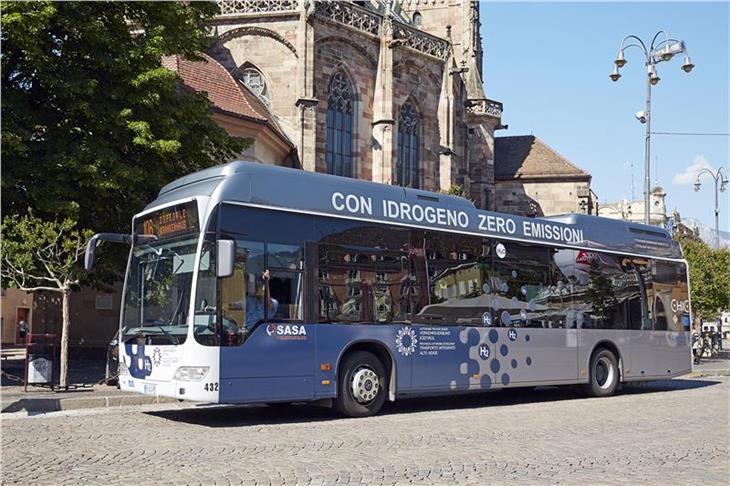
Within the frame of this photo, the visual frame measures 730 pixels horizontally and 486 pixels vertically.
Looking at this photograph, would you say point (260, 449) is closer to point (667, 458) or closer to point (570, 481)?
point (570, 481)

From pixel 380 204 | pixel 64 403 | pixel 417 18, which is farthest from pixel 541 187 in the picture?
pixel 64 403

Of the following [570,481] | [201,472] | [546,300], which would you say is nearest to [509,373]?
[546,300]

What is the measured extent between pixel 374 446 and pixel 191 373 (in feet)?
9.09

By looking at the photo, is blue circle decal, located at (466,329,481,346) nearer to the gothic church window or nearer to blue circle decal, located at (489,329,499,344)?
blue circle decal, located at (489,329,499,344)

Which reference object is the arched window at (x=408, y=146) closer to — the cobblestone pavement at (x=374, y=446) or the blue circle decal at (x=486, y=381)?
the blue circle decal at (x=486, y=381)

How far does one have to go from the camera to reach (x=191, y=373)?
10.7m

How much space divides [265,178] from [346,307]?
2216 mm

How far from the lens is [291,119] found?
36.0 metres

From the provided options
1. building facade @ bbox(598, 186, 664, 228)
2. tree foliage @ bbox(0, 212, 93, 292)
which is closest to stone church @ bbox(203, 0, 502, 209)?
tree foliage @ bbox(0, 212, 93, 292)

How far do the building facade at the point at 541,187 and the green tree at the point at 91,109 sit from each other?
4323 cm

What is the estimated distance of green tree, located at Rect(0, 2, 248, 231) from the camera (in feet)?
54.2

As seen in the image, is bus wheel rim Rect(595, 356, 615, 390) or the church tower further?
the church tower

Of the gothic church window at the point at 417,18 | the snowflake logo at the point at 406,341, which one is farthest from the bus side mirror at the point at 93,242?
the gothic church window at the point at 417,18

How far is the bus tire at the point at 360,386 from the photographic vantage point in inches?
483
